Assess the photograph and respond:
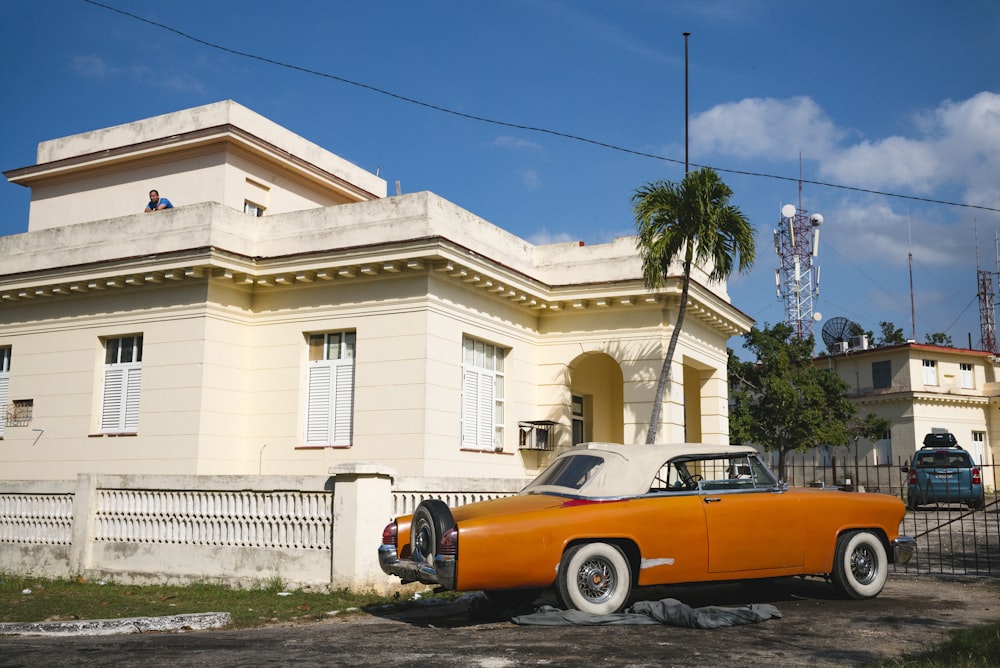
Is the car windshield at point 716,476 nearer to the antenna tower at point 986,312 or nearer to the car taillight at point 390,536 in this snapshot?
the car taillight at point 390,536

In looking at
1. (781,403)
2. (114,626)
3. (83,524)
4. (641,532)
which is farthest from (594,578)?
(781,403)

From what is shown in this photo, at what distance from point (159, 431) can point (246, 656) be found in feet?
32.3

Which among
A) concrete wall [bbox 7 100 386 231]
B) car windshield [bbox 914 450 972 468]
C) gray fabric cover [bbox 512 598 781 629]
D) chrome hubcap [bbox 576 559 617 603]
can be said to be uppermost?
concrete wall [bbox 7 100 386 231]

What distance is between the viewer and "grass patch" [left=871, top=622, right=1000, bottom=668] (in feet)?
18.1

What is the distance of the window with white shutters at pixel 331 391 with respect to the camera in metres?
15.6

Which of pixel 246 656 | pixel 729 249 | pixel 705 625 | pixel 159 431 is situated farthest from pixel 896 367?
pixel 246 656

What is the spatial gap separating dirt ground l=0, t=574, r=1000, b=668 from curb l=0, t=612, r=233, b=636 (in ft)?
0.77

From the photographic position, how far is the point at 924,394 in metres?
38.2

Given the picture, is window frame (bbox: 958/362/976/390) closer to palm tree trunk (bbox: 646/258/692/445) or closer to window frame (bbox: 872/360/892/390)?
window frame (bbox: 872/360/892/390)

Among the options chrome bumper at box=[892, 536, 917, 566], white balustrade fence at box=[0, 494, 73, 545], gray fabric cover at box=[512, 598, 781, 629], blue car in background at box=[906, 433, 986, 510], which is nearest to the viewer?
gray fabric cover at box=[512, 598, 781, 629]

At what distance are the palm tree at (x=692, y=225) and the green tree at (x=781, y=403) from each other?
50.9 feet

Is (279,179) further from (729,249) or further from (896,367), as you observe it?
(896,367)

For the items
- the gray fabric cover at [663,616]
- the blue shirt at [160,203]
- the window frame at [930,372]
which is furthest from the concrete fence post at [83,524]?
the window frame at [930,372]

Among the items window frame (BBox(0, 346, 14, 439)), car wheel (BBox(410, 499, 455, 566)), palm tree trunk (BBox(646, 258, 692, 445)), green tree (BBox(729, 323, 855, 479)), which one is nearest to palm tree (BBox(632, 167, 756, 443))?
palm tree trunk (BBox(646, 258, 692, 445))
